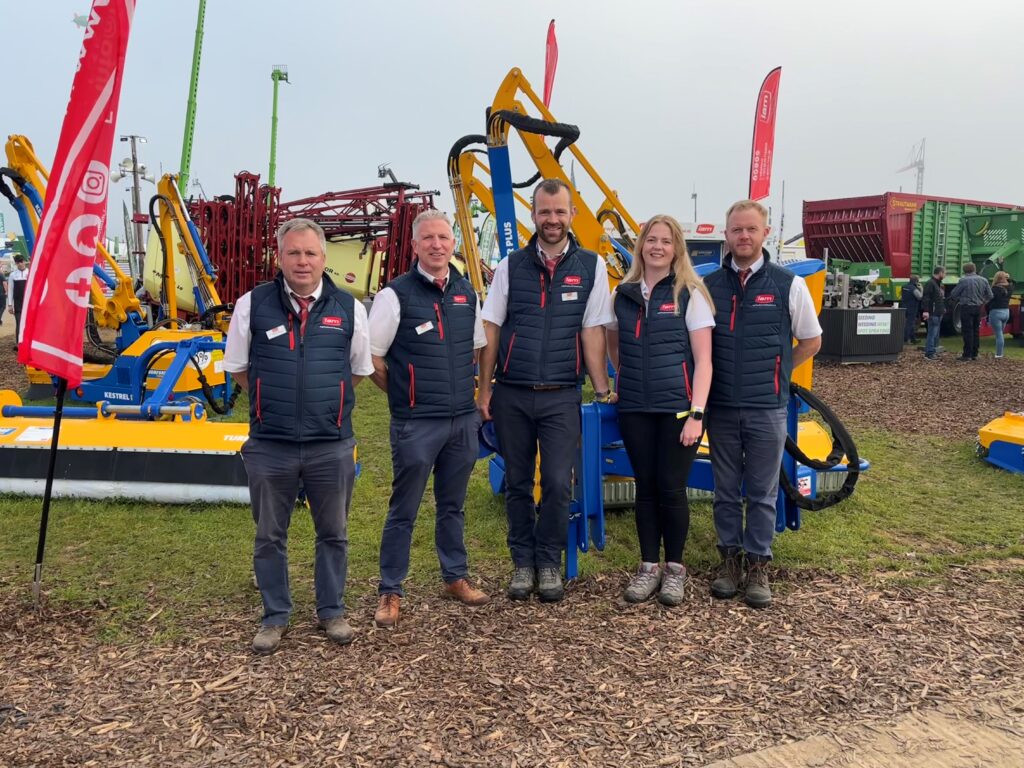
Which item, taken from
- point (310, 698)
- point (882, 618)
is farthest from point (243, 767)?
point (882, 618)

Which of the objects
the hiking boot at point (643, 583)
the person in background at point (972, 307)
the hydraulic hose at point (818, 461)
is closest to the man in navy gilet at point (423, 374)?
the hiking boot at point (643, 583)

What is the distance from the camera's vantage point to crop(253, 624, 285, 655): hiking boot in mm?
3047

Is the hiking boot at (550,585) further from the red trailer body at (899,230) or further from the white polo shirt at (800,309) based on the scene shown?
the red trailer body at (899,230)

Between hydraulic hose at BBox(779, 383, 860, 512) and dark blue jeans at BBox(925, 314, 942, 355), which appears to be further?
dark blue jeans at BBox(925, 314, 942, 355)

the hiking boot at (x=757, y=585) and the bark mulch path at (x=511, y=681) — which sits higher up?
the hiking boot at (x=757, y=585)

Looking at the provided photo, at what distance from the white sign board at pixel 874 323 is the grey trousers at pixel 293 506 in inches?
441

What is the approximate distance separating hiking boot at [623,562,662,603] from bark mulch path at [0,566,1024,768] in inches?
2.3

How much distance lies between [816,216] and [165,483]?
1631 cm

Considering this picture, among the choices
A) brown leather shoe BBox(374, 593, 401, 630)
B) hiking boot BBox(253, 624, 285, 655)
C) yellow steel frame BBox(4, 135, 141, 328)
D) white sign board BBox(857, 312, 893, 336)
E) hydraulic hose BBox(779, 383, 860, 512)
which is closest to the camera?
hiking boot BBox(253, 624, 285, 655)

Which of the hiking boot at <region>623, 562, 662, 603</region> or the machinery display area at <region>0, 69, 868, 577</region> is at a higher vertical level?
the machinery display area at <region>0, 69, 868, 577</region>

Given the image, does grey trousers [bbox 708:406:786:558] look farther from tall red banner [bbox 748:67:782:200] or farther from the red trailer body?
the red trailer body

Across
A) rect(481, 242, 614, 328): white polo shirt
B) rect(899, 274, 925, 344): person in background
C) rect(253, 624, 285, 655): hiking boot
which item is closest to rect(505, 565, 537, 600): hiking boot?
rect(253, 624, 285, 655): hiking boot

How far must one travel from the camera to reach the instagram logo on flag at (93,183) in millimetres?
3213

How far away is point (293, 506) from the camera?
10.2 ft
